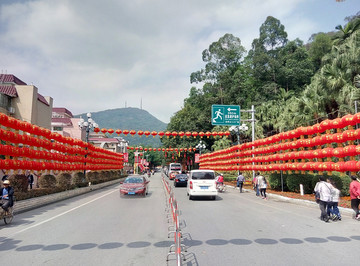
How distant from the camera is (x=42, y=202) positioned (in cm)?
1514

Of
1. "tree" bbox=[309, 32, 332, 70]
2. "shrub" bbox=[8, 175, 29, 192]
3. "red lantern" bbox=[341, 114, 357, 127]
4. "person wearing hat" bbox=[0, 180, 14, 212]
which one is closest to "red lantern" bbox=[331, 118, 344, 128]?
"red lantern" bbox=[341, 114, 357, 127]

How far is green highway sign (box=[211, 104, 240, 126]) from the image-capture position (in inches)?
1049

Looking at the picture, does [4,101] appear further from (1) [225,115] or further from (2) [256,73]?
(2) [256,73]

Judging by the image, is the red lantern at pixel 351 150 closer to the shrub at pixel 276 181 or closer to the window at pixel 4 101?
the shrub at pixel 276 181

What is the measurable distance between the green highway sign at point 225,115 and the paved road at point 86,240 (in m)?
16.7

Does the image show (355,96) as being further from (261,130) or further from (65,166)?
(65,166)

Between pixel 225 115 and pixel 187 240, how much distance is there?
67.2 ft

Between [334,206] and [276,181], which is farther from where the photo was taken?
[276,181]

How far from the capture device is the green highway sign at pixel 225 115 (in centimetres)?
2664

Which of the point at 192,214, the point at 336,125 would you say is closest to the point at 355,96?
the point at 336,125

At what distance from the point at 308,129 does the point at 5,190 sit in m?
16.3

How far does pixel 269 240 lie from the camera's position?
7199 mm

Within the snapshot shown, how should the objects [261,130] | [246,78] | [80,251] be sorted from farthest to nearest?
[246,78]
[261,130]
[80,251]

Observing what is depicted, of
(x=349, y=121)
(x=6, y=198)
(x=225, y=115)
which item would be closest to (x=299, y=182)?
(x=349, y=121)
